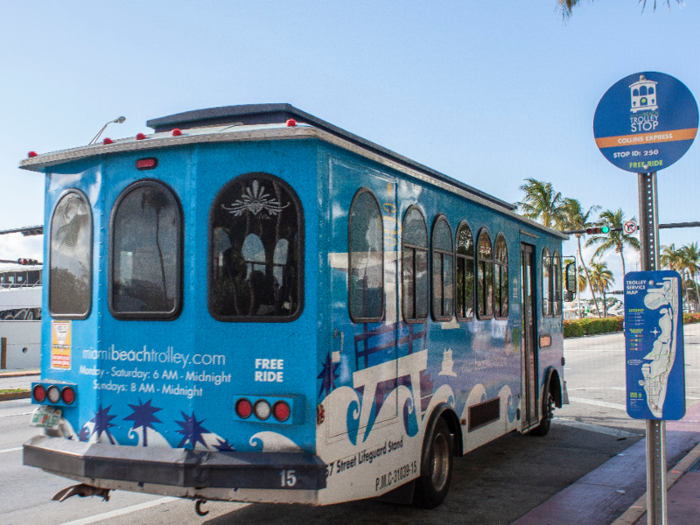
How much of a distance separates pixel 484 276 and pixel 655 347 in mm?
3461

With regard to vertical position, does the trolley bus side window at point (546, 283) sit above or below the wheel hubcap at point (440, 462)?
above

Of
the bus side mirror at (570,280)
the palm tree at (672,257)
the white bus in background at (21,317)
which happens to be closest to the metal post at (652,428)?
the bus side mirror at (570,280)

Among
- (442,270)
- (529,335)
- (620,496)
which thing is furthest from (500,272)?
(620,496)

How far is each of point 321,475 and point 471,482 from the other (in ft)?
11.5

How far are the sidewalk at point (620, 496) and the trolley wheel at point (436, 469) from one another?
2.51 ft

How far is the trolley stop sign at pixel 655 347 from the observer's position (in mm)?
4062

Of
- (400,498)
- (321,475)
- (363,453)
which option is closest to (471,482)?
(400,498)

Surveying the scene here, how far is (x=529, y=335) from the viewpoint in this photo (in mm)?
9258

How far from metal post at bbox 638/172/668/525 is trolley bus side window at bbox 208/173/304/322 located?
2.21 meters

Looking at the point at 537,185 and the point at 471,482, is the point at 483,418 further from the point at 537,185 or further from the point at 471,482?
the point at 537,185

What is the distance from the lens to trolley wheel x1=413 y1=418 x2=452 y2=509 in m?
5.82

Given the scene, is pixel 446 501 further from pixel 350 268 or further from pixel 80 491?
pixel 80 491

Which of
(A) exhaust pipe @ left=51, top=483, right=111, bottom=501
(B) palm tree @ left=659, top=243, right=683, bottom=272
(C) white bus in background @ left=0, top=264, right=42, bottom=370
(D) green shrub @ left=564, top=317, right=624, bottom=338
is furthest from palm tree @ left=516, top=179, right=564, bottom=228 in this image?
(B) palm tree @ left=659, top=243, right=683, bottom=272

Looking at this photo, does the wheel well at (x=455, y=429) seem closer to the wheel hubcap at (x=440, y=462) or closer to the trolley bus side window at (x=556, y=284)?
the wheel hubcap at (x=440, y=462)
